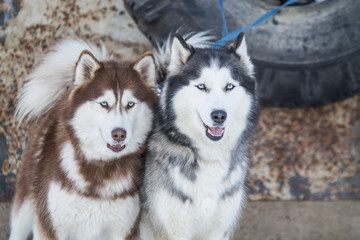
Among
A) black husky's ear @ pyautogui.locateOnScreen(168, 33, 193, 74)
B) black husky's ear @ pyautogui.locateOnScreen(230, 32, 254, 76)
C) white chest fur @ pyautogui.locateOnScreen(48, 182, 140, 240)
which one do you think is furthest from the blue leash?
white chest fur @ pyautogui.locateOnScreen(48, 182, 140, 240)

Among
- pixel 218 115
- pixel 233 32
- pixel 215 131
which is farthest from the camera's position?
pixel 233 32

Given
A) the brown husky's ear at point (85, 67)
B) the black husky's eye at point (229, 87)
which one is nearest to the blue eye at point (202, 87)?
the black husky's eye at point (229, 87)

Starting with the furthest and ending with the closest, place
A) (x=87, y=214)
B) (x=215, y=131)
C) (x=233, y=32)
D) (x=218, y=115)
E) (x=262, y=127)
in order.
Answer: (x=262, y=127) < (x=233, y=32) < (x=87, y=214) < (x=215, y=131) < (x=218, y=115)

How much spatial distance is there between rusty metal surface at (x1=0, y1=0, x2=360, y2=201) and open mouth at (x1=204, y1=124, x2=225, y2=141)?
1.32 m

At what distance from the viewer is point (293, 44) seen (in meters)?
3.30

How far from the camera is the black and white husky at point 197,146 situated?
102 inches

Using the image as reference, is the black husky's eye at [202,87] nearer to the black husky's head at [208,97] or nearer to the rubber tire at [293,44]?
the black husky's head at [208,97]

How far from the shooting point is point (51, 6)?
3756mm

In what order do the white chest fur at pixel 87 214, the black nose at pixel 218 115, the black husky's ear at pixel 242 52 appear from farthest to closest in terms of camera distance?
the black husky's ear at pixel 242 52 < the white chest fur at pixel 87 214 < the black nose at pixel 218 115

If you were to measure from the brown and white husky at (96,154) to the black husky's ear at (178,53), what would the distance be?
6.1 inches

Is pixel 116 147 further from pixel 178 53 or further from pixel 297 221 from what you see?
pixel 297 221

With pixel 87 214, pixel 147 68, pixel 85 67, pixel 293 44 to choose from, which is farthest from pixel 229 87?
pixel 87 214

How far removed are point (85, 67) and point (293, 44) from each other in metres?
1.50

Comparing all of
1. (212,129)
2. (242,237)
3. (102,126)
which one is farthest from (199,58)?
(242,237)
